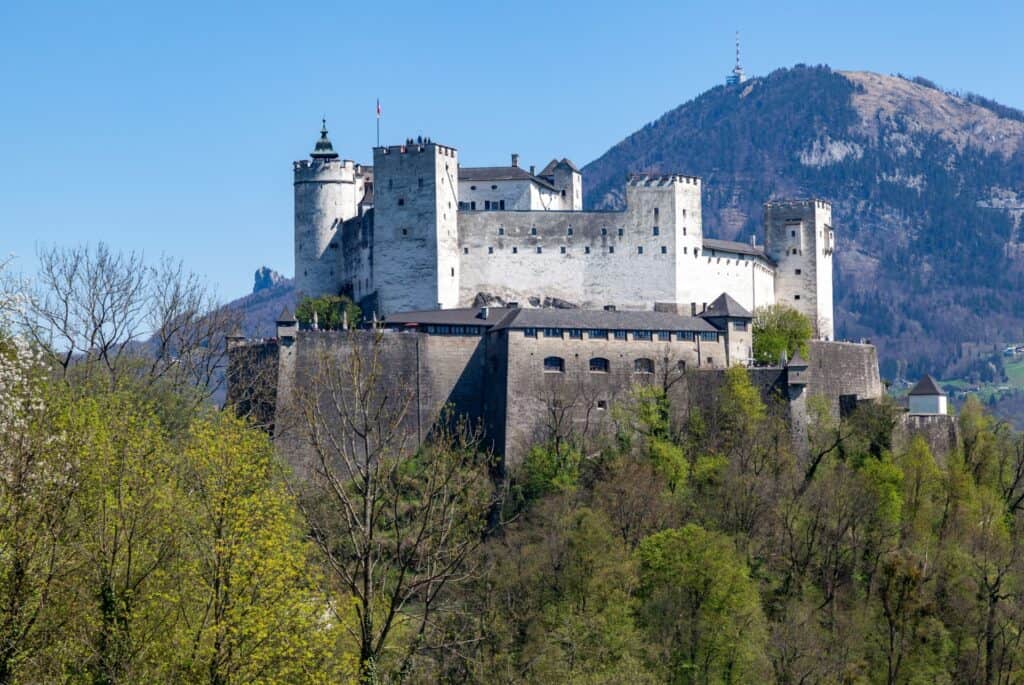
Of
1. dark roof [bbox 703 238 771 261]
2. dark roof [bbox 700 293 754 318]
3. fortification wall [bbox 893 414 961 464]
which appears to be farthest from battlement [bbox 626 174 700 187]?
fortification wall [bbox 893 414 961 464]

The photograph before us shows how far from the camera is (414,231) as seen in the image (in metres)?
78.9

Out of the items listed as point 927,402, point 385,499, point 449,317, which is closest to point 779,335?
point 927,402

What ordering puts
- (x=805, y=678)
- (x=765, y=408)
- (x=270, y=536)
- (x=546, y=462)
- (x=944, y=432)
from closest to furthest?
1. (x=270, y=536)
2. (x=805, y=678)
3. (x=546, y=462)
4. (x=765, y=408)
5. (x=944, y=432)

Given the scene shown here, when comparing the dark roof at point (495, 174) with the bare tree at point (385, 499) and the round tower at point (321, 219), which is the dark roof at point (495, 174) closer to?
the round tower at point (321, 219)

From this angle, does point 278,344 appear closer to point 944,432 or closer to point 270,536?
point 944,432

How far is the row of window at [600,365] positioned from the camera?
72.8 meters

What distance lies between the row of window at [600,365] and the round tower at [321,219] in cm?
1471

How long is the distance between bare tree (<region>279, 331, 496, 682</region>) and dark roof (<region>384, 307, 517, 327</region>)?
7.75ft

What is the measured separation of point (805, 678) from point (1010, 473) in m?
25.2

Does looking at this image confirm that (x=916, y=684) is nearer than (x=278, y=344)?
Yes

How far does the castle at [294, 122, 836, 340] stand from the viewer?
79000 millimetres

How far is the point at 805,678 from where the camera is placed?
5603cm

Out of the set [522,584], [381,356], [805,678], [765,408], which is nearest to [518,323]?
[381,356]

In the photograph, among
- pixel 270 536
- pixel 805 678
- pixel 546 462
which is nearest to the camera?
pixel 270 536
